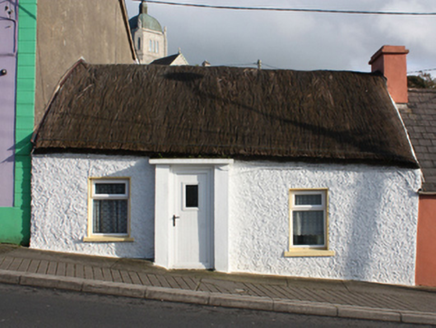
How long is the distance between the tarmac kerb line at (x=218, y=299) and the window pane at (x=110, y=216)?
2.18m

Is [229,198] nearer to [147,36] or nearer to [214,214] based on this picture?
[214,214]

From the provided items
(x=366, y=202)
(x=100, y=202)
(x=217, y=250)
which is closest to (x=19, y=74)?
(x=100, y=202)

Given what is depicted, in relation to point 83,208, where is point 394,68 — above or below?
above

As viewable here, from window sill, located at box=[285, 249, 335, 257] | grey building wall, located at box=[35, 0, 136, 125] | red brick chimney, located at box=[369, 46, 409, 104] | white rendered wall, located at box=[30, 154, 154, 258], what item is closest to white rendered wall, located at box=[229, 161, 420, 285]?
window sill, located at box=[285, 249, 335, 257]

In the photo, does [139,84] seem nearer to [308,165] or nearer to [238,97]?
[238,97]

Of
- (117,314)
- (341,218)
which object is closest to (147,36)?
(341,218)

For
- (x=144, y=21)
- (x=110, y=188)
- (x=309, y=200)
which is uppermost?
(x=144, y=21)

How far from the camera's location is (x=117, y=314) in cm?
Result: 574

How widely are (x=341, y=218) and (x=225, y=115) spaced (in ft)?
11.8

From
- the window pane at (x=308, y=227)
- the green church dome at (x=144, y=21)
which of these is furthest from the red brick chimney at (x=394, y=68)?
the green church dome at (x=144, y=21)

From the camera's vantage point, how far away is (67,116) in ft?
30.2

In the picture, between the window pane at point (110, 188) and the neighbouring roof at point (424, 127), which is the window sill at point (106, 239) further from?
the neighbouring roof at point (424, 127)

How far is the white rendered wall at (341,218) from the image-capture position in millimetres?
8727

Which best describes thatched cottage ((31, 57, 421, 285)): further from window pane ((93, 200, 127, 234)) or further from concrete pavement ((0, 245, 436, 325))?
concrete pavement ((0, 245, 436, 325))
